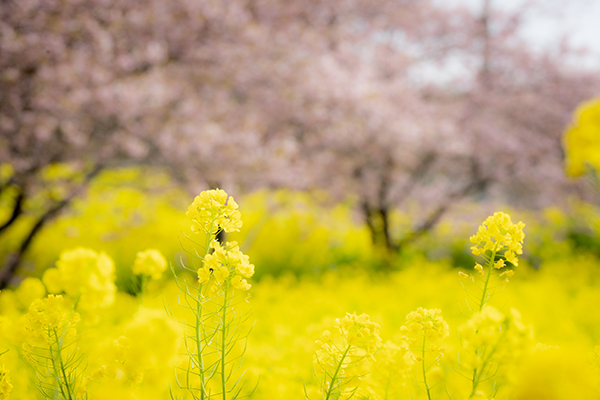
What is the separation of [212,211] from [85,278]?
0.48 metres

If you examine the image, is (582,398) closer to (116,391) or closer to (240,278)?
(240,278)

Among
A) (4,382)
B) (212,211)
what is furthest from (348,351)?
(4,382)

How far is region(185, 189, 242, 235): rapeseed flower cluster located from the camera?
0.88m

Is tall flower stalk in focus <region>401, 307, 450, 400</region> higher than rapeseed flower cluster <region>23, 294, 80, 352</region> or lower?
higher

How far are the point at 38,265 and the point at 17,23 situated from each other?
273 centimetres

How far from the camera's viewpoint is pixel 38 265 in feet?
15.4

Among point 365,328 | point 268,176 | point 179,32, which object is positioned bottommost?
point 365,328

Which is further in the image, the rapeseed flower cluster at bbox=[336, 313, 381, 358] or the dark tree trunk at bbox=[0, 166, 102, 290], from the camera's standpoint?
the dark tree trunk at bbox=[0, 166, 102, 290]

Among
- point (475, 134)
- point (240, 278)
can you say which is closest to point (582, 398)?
point (240, 278)

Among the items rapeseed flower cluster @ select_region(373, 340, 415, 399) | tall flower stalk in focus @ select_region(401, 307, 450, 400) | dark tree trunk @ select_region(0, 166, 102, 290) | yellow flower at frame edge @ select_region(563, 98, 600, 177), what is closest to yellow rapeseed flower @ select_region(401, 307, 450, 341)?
tall flower stalk in focus @ select_region(401, 307, 450, 400)

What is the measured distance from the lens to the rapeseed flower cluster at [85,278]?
1.09m

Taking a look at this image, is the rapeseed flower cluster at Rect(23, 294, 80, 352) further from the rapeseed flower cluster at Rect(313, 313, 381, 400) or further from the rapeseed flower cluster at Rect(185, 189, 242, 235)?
the rapeseed flower cluster at Rect(313, 313, 381, 400)

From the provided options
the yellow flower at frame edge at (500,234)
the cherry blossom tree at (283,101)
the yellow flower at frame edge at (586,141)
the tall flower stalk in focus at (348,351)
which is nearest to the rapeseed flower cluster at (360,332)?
the tall flower stalk in focus at (348,351)

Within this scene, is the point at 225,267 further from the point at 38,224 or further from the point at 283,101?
the point at 283,101
